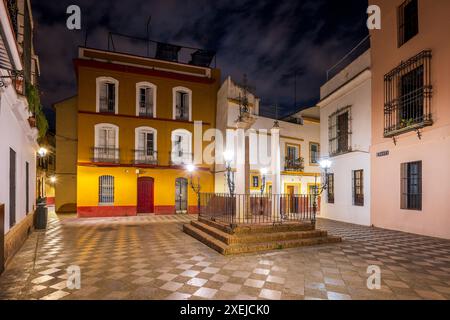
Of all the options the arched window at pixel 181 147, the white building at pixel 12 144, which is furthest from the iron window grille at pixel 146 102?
the white building at pixel 12 144

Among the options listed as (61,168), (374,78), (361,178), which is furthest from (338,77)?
(61,168)

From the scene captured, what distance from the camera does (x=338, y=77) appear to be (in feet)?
49.0

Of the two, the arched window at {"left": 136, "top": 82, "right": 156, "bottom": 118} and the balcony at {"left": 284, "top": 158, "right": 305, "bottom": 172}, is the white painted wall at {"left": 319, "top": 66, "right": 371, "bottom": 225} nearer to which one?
the balcony at {"left": 284, "top": 158, "right": 305, "bottom": 172}

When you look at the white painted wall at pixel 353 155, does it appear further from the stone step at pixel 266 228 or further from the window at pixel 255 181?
the window at pixel 255 181

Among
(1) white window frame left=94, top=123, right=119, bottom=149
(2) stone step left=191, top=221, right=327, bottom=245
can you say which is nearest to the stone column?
(2) stone step left=191, top=221, right=327, bottom=245

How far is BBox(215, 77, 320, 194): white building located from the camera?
18656mm

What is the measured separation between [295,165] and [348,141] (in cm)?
801

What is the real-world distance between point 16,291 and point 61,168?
53.0 ft

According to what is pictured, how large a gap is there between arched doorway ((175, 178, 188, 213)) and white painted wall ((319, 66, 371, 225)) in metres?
9.29

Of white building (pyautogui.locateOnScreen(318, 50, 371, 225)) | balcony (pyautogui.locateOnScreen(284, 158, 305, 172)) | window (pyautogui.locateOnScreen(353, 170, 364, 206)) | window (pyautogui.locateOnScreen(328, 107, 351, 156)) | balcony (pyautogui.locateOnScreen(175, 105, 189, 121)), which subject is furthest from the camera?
balcony (pyautogui.locateOnScreen(284, 158, 305, 172))

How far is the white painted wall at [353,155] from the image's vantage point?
12516 mm

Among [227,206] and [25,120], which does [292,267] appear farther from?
[25,120]

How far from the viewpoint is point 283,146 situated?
21.4 metres

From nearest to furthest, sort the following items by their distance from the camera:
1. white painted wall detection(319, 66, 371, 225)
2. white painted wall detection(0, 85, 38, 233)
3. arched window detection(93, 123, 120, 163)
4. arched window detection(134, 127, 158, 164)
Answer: white painted wall detection(0, 85, 38, 233) < white painted wall detection(319, 66, 371, 225) < arched window detection(93, 123, 120, 163) < arched window detection(134, 127, 158, 164)
